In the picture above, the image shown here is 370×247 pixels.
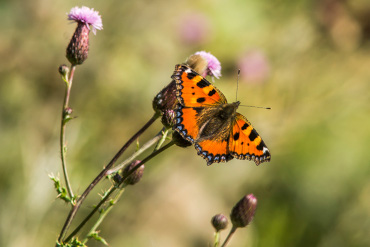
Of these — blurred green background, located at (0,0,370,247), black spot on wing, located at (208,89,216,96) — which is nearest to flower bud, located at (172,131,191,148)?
black spot on wing, located at (208,89,216,96)

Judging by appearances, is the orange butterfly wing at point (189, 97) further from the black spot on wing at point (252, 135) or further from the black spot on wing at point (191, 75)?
the black spot on wing at point (252, 135)

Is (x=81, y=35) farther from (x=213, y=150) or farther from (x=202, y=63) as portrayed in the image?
(x=213, y=150)

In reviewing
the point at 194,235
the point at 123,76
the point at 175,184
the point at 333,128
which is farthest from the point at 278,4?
the point at 194,235

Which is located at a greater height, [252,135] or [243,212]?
[252,135]

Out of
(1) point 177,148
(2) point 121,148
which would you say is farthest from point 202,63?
(1) point 177,148

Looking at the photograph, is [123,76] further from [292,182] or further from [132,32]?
[292,182]

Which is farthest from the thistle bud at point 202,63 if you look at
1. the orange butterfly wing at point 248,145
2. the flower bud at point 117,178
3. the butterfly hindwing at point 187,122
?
the flower bud at point 117,178
